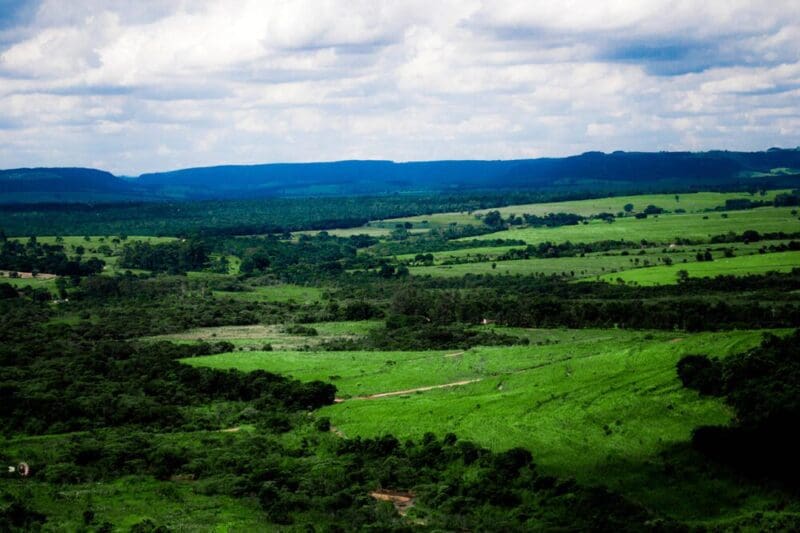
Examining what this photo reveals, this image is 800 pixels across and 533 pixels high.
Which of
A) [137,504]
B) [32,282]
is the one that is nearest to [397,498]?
[137,504]

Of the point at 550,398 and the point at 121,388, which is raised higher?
the point at 550,398

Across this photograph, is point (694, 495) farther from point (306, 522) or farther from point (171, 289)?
point (171, 289)

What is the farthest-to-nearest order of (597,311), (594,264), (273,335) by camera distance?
(594,264), (273,335), (597,311)

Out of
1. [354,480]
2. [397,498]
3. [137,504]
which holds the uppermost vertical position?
[354,480]

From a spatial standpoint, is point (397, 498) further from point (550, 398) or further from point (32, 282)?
point (32, 282)

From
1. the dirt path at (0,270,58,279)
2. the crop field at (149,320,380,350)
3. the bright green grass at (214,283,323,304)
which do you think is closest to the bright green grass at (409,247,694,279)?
the bright green grass at (214,283,323,304)

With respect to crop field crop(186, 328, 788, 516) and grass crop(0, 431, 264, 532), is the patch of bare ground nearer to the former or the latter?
grass crop(0, 431, 264, 532)
